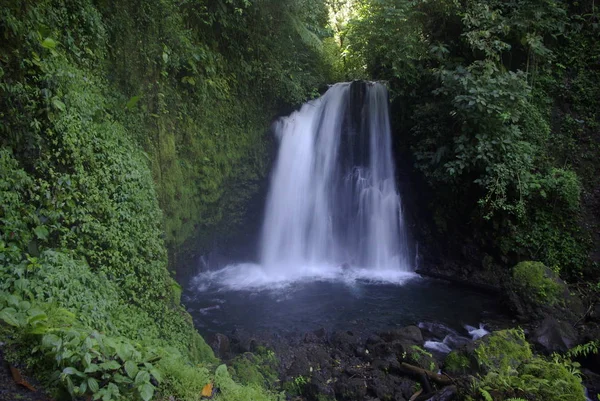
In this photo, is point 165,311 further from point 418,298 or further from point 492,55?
point 492,55

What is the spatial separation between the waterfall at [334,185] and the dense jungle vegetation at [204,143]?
641mm

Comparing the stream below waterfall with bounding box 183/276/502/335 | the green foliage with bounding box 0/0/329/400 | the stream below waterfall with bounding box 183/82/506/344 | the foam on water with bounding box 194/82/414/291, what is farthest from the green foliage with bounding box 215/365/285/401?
the foam on water with bounding box 194/82/414/291

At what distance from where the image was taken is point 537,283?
852 centimetres

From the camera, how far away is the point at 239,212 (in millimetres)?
11766

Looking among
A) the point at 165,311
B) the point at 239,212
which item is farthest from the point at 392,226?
the point at 165,311

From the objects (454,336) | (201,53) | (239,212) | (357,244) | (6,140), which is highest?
(201,53)

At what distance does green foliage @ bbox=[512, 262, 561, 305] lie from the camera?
8328 mm

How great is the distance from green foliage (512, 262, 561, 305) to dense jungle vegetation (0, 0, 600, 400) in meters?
1.22

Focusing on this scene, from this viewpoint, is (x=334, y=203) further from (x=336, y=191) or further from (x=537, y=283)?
(x=537, y=283)

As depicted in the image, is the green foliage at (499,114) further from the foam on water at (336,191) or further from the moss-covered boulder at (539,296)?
the moss-covered boulder at (539,296)

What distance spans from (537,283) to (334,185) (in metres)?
5.76

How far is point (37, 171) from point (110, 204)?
0.85 metres

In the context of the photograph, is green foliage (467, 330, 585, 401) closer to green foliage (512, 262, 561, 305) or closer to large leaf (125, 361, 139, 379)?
green foliage (512, 262, 561, 305)

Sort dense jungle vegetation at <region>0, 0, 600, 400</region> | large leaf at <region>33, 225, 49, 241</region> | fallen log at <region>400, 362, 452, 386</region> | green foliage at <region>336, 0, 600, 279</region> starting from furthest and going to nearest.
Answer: green foliage at <region>336, 0, 600, 279</region> → fallen log at <region>400, 362, 452, 386</region> → large leaf at <region>33, 225, 49, 241</region> → dense jungle vegetation at <region>0, 0, 600, 400</region>
